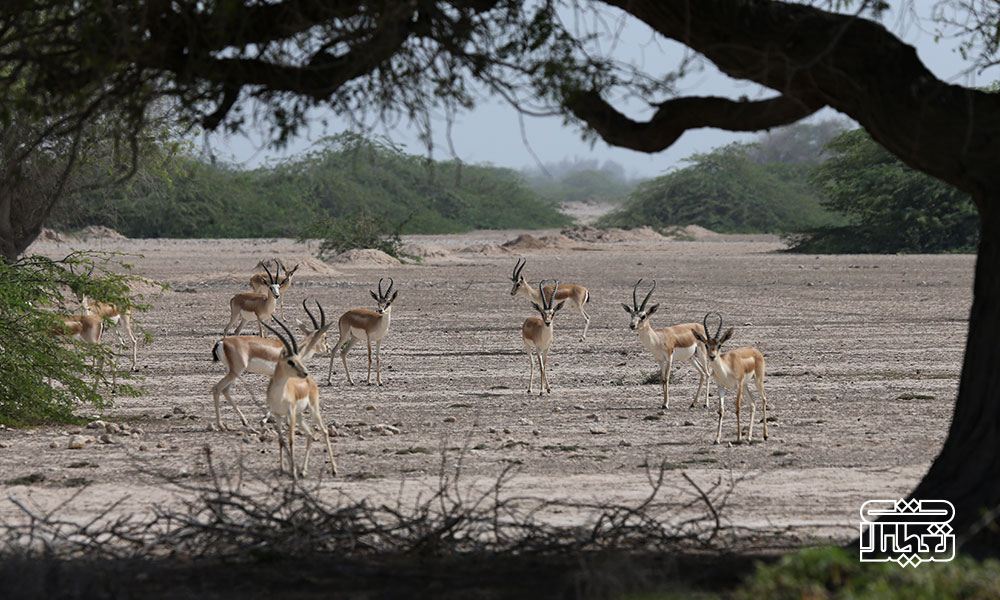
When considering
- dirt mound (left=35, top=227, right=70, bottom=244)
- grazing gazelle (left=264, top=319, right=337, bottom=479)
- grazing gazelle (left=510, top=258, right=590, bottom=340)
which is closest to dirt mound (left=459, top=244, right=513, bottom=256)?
dirt mound (left=35, top=227, right=70, bottom=244)

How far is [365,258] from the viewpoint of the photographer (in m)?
35.2

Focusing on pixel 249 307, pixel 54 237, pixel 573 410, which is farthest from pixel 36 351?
pixel 54 237

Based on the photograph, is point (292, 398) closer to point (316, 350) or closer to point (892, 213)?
point (316, 350)

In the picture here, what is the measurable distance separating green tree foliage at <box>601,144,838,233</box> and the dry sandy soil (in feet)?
110

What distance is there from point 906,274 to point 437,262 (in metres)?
13.5

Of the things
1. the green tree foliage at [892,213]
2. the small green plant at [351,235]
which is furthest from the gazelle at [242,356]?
the green tree foliage at [892,213]

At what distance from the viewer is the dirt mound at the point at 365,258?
114 ft

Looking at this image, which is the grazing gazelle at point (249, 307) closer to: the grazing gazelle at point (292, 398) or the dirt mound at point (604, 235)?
the grazing gazelle at point (292, 398)

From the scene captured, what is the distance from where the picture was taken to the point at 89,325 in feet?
45.3

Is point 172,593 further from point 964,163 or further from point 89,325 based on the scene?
point 89,325

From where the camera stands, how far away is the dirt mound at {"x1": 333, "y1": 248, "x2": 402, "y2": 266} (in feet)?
114

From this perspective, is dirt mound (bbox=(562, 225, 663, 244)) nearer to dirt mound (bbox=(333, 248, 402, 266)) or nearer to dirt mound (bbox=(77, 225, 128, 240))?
dirt mound (bbox=(333, 248, 402, 266))

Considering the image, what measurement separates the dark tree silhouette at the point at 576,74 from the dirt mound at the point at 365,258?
92.6ft

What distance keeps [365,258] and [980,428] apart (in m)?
29.9
